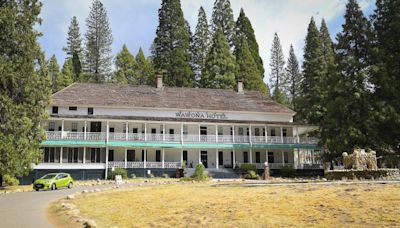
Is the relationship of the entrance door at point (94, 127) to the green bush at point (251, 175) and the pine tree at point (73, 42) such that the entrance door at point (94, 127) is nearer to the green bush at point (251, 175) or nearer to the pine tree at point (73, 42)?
the green bush at point (251, 175)

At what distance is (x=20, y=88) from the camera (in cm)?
2883

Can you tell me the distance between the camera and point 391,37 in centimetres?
3753

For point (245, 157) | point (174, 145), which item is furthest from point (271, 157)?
point (174, 145)

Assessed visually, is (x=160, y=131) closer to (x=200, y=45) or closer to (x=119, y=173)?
(x=119, y=173)

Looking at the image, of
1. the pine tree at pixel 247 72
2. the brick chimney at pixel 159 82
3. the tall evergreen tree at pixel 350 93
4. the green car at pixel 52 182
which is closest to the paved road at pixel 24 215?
the green car at pixel 52 182

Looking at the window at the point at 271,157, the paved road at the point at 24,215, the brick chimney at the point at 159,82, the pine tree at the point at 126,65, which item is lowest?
the paved road at the point at 24,215

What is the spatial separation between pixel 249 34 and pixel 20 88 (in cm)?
→ 5135

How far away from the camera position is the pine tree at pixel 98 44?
69875 mm

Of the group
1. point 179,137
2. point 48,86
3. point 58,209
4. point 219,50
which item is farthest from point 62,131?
point 219,50

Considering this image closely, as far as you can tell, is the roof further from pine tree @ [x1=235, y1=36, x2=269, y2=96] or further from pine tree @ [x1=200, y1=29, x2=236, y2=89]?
pine tree @ [x1=235, y1=36, x2=269, y2=96]

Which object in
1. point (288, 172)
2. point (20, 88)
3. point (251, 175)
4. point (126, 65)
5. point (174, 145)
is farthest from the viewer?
point (126, 65)

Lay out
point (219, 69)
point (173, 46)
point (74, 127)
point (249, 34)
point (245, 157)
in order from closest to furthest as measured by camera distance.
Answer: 1. point (74, 127)
2. point (245, 157)
3. point (219, 69)
4. point (173, 46)
5. point (249, 34)

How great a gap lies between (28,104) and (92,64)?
42.2m

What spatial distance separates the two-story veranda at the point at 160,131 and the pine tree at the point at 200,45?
1923 centimetres
